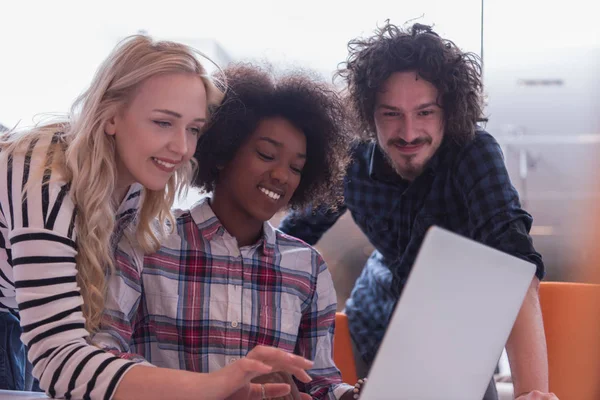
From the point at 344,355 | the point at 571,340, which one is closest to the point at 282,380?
the point at 344,355

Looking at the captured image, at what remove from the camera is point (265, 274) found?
1.41 m

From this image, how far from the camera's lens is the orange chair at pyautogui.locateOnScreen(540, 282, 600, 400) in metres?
1.66

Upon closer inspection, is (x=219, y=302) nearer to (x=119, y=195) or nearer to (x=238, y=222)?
(x=238, y=222)

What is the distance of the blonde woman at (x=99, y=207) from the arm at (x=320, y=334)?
1.02 ft

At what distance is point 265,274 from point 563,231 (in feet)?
5.52

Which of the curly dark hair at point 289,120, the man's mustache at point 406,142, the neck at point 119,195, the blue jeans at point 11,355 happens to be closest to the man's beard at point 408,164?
the man's mustache at point 406,142

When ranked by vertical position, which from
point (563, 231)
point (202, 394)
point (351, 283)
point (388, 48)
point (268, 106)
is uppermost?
point (388, 48)

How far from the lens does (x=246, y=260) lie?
1.40 metres


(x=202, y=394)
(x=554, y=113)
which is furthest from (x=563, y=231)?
(x=202, y=394)

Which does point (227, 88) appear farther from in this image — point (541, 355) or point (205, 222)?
point (541, 355)

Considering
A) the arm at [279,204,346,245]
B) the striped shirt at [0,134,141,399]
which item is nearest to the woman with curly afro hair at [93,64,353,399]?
the striped shirt at [0,134,141,399]

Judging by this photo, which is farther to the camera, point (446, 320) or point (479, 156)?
point (479, 156)

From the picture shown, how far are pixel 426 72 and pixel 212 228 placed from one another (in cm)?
58

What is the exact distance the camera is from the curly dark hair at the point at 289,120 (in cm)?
144
